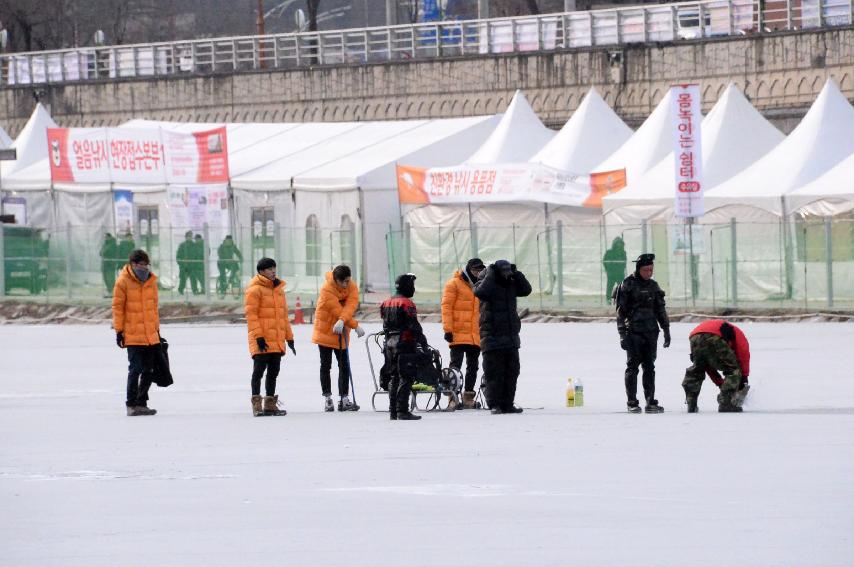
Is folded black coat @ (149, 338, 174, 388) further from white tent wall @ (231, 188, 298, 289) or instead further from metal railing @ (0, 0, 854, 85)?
metal railing @ (0, 0, 854, 85)

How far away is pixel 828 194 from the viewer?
34.0 meters

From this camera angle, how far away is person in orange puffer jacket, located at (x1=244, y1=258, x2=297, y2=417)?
58.7 feet

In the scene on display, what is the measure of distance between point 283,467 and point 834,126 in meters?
24.0

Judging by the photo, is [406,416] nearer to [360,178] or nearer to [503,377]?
[503,377]

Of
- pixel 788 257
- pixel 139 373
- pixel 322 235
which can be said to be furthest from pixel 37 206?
pixel 139 373

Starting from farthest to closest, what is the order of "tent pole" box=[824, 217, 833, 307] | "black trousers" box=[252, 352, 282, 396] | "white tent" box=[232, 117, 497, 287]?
"white tent" box=[232, 117, 497, 287]
"tent pole" box=[824, 217, 833, 307]
"black trousers" box=[252, 352, 282, 396]

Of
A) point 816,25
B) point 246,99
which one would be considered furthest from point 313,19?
point 816,25

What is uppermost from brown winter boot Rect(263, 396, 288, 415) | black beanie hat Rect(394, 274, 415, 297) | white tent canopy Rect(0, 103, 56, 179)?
white tent canopy Rect(0, 103, 56, 179)

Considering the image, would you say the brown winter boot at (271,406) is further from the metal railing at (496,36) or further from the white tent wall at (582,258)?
the metal railing at (496,36)

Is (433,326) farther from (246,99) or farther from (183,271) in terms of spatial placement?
(246,99)

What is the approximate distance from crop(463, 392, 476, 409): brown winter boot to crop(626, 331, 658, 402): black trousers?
5.46 ft

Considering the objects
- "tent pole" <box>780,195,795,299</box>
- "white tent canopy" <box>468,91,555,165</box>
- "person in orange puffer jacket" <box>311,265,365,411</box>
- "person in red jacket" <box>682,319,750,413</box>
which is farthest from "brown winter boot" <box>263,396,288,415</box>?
"white tent canopy" <box>468,91,555,165</box>

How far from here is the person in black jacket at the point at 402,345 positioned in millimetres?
17219

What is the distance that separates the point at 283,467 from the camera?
43.5ft
